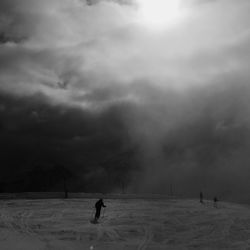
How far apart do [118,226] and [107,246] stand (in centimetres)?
837

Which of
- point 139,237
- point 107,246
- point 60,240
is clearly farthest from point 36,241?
point 139,237

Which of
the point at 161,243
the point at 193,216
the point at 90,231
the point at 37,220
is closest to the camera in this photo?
the point at 161,243

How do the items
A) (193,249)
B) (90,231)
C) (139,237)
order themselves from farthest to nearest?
(90,231) < (139,237) < (193,249)

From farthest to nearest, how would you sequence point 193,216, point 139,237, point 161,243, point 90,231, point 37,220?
point 193,216 < point 37,220 < point 90,231 < point 139,237 < point 161,243

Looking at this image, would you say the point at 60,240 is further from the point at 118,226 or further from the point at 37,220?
the point at 37,220

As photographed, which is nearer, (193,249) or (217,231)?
(193,249)

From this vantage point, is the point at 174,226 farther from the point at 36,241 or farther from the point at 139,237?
the point at 36,241

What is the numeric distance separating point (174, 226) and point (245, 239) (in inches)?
291

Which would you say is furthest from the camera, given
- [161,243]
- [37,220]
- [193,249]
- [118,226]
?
[37,220]

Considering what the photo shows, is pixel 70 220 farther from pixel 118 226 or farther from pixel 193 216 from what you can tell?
pixel 193 216

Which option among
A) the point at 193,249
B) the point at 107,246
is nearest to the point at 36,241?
the point at 107,246

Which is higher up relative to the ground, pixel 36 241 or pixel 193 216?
pixel 193 216

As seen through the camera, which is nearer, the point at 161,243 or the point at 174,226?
the point at 161,243

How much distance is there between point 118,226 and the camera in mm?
30984
